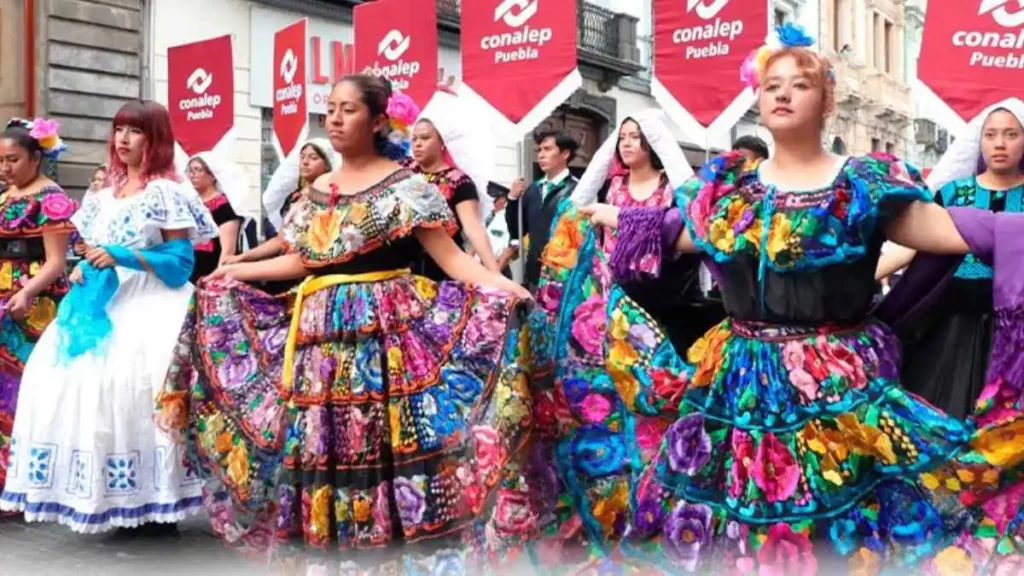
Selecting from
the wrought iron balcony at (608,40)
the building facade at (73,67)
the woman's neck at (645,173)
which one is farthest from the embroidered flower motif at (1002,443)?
the wrought iron balcony at (608,40)

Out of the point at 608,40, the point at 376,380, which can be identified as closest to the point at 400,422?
the point at 376,380

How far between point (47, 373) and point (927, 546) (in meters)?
3.64

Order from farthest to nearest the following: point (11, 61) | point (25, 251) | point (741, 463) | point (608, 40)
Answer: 1. point (608, 40)
2. point (11, 61)
3. point (25, 251)
4. point (741, 463)

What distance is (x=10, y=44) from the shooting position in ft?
47.8

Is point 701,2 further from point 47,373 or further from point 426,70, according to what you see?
point 47,373

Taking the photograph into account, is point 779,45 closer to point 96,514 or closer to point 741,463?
point 741,463

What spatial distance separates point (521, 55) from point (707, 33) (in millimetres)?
1439

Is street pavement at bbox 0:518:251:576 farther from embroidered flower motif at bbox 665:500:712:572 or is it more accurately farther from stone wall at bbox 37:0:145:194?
stone wall at bbox 37:0:145:194

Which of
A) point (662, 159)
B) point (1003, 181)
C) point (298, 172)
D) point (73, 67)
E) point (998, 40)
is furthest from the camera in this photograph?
point (73, 67)

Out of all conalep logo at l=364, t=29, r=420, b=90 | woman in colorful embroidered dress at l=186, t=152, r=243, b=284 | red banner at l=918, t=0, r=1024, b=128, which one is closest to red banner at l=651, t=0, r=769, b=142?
red banner at l=918, t=0, r=1024, b=128

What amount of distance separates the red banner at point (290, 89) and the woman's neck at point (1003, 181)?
695 centimetres

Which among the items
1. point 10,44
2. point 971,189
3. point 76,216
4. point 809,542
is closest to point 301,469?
point 809,542

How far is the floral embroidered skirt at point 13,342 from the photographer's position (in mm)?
5578

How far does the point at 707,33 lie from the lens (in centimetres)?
812
